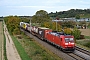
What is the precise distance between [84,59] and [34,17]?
296 ft

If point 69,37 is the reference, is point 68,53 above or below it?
below

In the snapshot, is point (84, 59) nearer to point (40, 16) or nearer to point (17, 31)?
point (17, 31)

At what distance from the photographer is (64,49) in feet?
107

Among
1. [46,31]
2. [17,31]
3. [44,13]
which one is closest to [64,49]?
[46,31]

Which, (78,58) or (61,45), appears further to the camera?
(61,45)

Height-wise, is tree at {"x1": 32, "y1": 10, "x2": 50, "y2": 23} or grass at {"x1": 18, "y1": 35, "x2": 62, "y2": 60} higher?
tree at {"x1": 32, "y1": 10, "x2": 50, "y2": 23}

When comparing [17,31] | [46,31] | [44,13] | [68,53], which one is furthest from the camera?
[44,13]

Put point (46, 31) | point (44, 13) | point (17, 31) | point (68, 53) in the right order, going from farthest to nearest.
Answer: point (44, 13) < point (17, 31) < point (46, 31) < point (68, 53)

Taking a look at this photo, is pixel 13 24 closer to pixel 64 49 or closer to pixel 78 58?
pixel 64 49

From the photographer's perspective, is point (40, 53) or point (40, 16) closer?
point (40, 53)

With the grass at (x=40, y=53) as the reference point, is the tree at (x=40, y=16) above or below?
above

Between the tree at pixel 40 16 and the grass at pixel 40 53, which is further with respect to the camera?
the tree at pixel 40 16

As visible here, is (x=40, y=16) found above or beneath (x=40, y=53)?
above

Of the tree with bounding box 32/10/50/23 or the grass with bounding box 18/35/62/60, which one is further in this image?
the tree with bounding box 32/10/50/23
